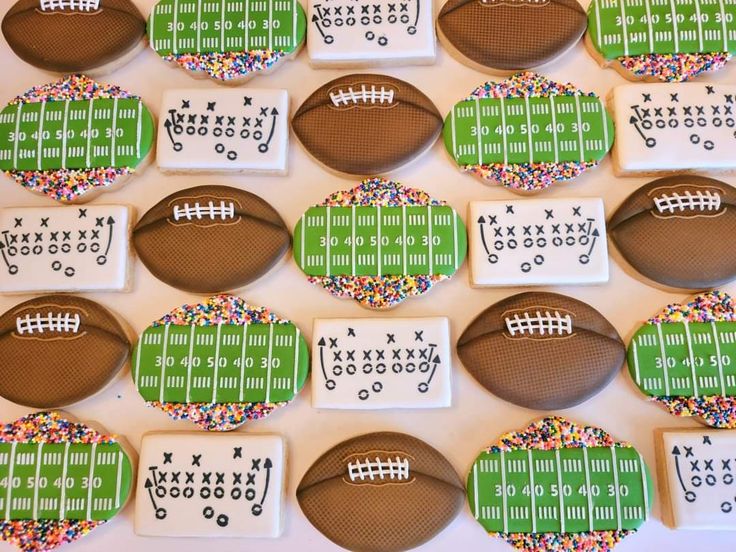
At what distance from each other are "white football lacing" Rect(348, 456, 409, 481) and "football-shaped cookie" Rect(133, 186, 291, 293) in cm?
48

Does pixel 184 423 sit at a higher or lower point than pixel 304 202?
lower

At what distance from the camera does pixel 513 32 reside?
1.49 metres

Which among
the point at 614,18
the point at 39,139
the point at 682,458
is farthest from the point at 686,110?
the point at 39,139

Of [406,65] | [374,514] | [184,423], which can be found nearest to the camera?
[374,514]

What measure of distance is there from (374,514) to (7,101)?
4.47 feet

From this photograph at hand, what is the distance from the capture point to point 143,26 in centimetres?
156

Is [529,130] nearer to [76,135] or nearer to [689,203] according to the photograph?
[689,203]

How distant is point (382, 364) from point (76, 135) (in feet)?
3.01

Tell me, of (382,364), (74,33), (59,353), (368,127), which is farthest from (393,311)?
(74,33)

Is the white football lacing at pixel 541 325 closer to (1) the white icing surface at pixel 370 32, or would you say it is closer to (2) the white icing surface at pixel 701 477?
(2) the white icing surface at pixel 701 477

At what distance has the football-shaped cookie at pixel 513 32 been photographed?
4.87 ft

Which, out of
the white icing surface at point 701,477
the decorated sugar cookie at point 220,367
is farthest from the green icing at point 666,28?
the decorated sugar cookie at point 220,367

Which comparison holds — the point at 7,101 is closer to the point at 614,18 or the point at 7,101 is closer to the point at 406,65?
the point at 406,65

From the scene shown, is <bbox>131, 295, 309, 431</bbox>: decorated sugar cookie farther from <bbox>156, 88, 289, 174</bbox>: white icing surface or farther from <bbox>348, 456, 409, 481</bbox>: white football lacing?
<bbox>156, 88, 289, 174</bbox>: white icing surface
